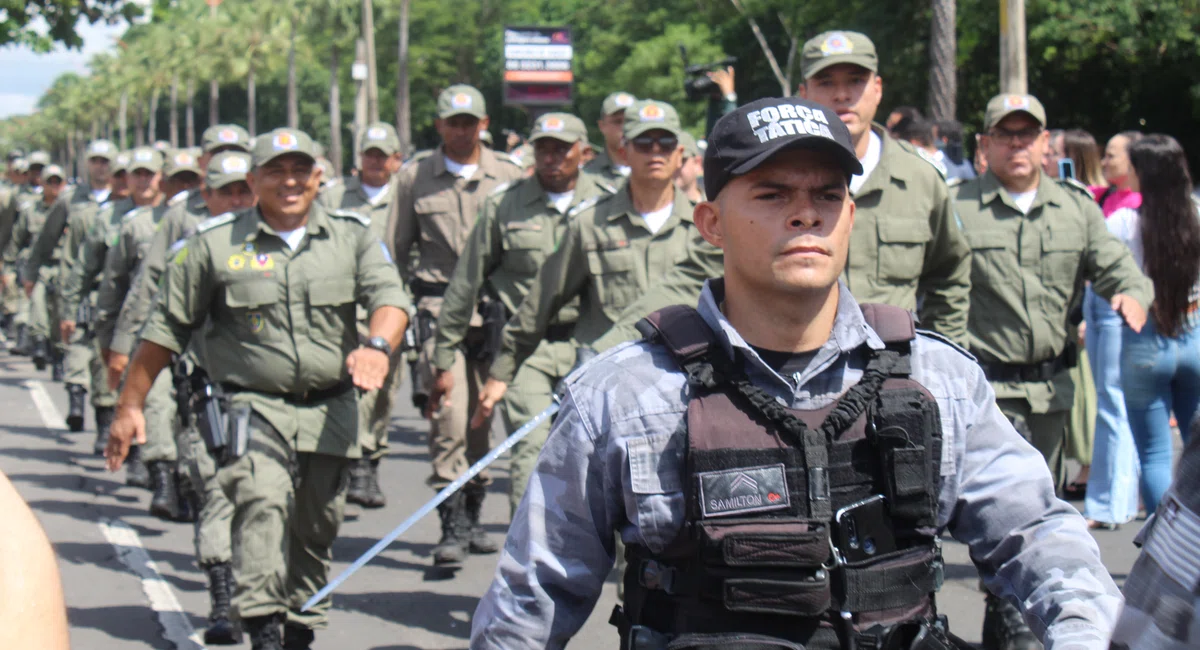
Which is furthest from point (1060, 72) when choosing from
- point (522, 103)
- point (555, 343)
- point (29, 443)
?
point (555, 343)

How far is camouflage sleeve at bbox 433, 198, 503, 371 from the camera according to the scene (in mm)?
7422

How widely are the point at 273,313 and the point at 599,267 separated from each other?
1.39 m

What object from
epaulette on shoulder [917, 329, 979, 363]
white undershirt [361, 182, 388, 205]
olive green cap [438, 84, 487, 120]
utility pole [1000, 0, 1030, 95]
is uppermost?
utility pole [1000, 0, 1030, 95]

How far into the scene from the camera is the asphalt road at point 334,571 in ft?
22.5

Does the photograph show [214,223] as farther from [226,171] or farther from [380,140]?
[380,140]

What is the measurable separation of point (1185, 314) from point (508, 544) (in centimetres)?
504

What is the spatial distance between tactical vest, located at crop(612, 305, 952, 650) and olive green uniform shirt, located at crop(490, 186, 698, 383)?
153 inches

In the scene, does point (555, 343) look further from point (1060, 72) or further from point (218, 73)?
point (218, 73)

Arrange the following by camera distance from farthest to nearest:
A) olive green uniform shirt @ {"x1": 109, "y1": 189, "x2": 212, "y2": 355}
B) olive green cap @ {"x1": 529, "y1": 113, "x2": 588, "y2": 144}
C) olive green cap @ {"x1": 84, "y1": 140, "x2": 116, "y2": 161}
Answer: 1. olive green cap @ {"x1": 84, "y1": 140, "x2": 116, "y2": 161}
2. olive green uniform shirt @ {"x1": 109, "y1": 189, "x2": 212, "y2": 355}
3. olive green cap @ {"x1": 529, "y1": 113, "x2": 588, "y2": 144}

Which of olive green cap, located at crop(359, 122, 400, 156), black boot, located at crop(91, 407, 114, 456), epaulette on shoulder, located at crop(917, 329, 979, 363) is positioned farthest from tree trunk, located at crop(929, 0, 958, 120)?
epaulette on shoulder, located at crop(917, 329, 979, 363)

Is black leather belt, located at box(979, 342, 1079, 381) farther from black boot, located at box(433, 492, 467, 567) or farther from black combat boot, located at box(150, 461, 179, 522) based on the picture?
black combat boot, located at box(150, 461, 179, 522)

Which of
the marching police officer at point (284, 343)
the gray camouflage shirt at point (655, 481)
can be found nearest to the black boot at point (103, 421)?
the marching police officer at point (284, 343)

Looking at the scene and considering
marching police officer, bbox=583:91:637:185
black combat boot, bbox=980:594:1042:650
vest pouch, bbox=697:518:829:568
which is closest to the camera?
vest pouch, bbox=697:518:829:568

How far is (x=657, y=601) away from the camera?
274 cm
